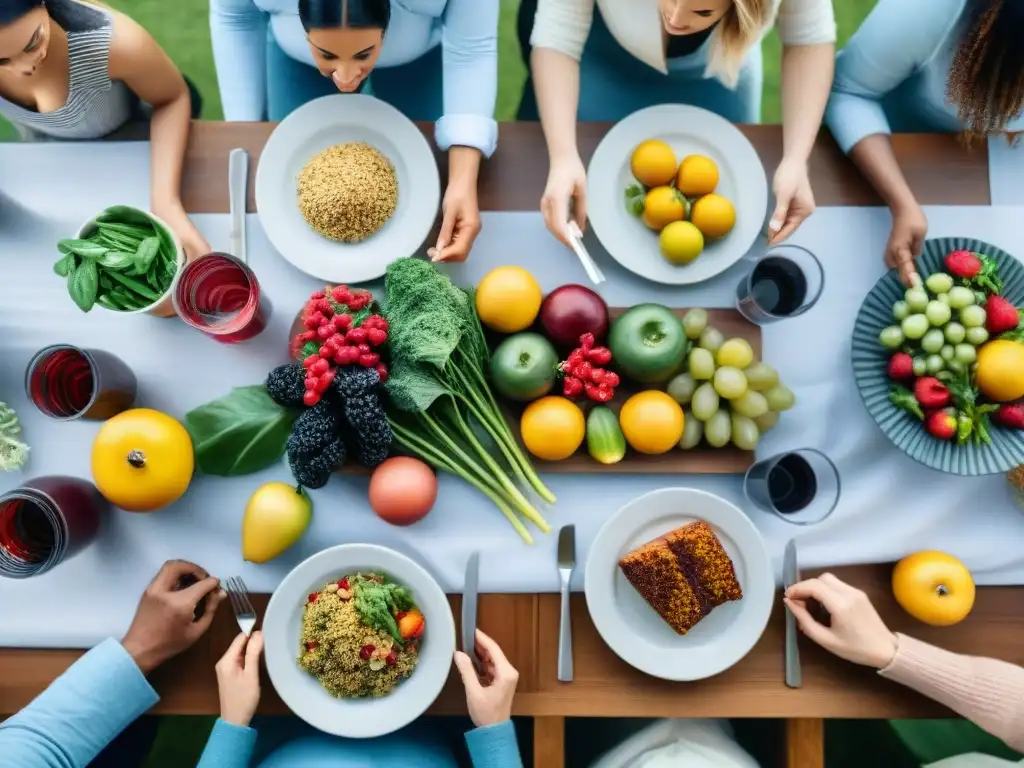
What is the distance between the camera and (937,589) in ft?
3.06

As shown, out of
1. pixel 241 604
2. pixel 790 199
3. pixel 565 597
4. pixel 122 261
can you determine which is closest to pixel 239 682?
pixel 241 604

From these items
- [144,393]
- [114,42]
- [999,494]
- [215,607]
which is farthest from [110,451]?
[999,494]

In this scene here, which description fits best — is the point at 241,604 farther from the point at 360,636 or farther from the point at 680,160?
the point at 680,160

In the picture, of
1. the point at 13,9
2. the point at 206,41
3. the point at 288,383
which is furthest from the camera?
the point at 206,41

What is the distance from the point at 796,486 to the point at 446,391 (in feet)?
1.59

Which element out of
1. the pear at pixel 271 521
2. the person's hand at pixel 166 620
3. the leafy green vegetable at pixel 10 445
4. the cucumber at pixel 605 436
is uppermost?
the cucumber at pixel 605 436

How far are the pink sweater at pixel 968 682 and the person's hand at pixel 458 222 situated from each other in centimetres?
79

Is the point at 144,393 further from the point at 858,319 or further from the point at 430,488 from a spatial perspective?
the point at 858,319

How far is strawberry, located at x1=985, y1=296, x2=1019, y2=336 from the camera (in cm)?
90

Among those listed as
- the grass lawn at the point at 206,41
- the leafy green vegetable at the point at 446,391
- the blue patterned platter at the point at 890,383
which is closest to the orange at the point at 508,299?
the leafy green vegetable at the point at 446,391

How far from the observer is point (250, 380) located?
998 mm

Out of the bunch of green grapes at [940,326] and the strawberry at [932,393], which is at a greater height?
the bunch of green grapes at [940,326]

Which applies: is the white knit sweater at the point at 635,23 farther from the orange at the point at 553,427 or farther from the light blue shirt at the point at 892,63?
the orange at the point at 553,427

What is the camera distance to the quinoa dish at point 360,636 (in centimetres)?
89
